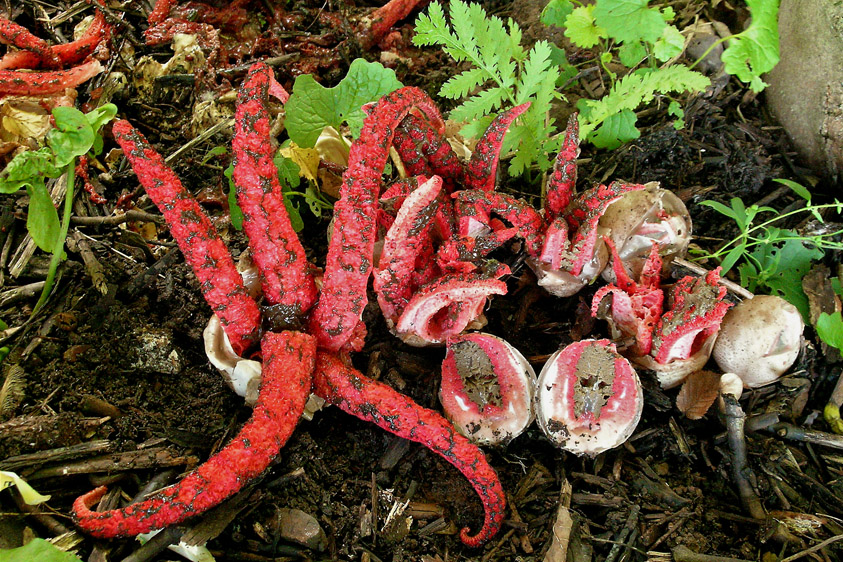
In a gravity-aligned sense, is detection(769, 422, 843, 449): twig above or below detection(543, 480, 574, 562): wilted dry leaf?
below

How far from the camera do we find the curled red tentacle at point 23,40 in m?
3.21

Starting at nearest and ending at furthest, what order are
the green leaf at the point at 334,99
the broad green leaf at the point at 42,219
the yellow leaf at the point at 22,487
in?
the yellow leaf at the point at 22,487 → the broad green leaf at the point at 42,219 → the green leaf at the point at 334,99

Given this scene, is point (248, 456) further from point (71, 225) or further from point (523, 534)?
point (71, 225)

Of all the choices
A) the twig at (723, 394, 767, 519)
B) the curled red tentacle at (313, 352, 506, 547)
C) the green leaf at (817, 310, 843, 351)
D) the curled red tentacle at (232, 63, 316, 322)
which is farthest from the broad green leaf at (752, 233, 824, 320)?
the curled red tentacle at (232, 63, 316, 322)

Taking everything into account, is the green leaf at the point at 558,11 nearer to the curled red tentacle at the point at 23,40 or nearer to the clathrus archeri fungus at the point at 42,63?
the clathrus archeri fungus at the point at 42,63

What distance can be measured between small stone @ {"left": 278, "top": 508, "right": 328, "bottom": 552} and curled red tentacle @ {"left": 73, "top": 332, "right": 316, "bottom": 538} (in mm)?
251

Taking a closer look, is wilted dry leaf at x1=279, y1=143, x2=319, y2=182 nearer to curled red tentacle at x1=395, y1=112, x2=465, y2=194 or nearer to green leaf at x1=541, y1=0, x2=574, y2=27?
curled red tentacle at x1=395, y1=112, x2=465, y2=194

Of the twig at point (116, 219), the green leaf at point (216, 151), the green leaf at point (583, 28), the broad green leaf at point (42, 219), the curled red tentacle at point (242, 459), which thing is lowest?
the curled red tentacle at point (242, 459)

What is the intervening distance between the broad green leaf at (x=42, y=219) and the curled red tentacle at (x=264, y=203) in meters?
0.85

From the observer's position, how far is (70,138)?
236cm

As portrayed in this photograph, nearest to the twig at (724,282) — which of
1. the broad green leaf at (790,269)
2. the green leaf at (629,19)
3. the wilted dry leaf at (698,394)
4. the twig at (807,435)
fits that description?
the broad green leaf at (790,269)

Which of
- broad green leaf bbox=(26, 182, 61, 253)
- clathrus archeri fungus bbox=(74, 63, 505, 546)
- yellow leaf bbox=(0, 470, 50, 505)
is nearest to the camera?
yellow leaf bbox=(0, 470, 50, 505)

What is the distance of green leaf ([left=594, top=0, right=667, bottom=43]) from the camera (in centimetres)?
247

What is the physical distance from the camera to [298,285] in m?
2.46
